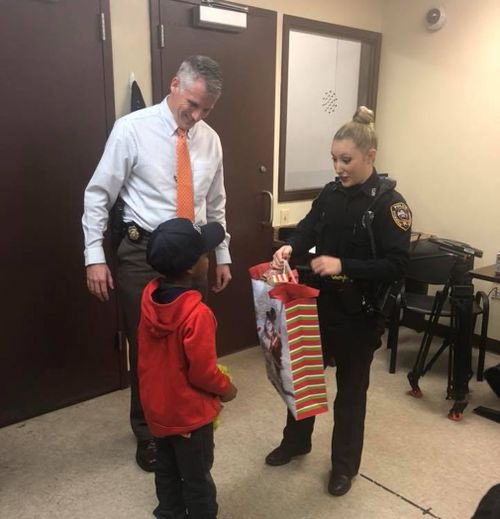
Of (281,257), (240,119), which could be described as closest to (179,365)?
(281,257)

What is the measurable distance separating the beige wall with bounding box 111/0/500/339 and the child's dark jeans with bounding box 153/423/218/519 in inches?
81.6

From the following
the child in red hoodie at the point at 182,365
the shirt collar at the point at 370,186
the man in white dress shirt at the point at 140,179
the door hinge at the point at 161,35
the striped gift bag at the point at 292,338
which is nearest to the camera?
the child in red hoodie at the point at 182,365

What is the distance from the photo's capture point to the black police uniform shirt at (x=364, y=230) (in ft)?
5.74

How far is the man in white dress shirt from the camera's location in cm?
191

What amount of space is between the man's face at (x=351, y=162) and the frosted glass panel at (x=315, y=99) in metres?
1.67

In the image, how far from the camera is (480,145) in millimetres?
3389

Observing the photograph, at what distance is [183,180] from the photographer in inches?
78.5

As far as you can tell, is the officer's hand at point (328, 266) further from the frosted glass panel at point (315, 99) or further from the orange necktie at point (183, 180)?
the frosted glass panel at point (315, 99)

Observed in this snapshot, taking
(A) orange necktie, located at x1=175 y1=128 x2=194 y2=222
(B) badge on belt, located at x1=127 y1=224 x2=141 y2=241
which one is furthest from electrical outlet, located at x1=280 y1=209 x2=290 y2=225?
(B) badge on belt, located at x1=127 y1=224 x2=141 y2=241

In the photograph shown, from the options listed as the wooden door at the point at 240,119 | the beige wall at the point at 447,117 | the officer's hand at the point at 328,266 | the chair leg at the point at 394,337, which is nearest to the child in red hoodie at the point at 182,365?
the officer's hand at the point at 328,266

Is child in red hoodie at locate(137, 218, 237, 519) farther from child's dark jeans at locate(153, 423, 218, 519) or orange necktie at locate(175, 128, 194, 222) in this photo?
orange necktie at locate(175, 128, 194, 222)

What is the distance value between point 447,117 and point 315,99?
0.91 metres

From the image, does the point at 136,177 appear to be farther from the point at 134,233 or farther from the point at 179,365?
the point at 179,365

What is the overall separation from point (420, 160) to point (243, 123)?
144 cm
